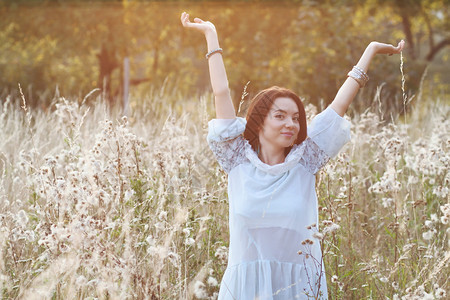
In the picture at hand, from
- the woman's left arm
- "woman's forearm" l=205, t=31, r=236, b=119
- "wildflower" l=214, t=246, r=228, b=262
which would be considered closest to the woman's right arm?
"woman's forearm" l=205, t=31, r=236, b=119

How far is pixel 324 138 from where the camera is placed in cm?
266

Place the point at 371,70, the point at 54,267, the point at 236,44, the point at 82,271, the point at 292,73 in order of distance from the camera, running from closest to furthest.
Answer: the point at 54,267 < the point at 82,271 < the point at 371,70 < the point at 292,73 < the point at 236,44

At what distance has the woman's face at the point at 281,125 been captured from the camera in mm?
2645

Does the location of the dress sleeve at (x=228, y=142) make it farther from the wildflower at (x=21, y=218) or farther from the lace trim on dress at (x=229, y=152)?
the wildflower at (x=21, y=218)

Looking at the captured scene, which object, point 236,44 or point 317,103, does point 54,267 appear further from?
point 236,44

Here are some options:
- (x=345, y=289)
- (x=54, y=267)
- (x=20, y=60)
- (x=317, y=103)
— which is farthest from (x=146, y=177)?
(x=20, y=60)

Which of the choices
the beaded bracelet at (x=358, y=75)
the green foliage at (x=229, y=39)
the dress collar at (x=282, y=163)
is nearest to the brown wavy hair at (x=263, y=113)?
the dress collar at (x=282, y=163)

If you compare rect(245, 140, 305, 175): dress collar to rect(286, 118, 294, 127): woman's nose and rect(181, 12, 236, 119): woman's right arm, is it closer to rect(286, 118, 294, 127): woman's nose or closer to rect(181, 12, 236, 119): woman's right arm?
rect(286, 118, 294, 127): woman's nose

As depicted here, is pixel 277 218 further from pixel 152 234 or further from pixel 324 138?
pixel 152 234

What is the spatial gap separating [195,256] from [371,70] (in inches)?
324

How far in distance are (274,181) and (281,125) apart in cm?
26

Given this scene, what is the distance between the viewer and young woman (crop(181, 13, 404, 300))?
2.54 meters

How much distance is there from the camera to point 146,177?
377 centimetres

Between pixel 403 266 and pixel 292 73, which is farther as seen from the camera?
pixel 292 73
